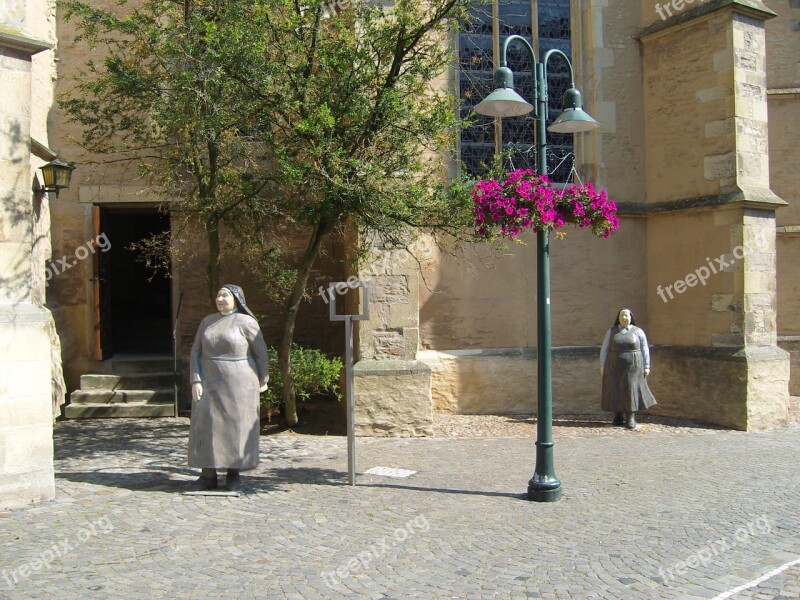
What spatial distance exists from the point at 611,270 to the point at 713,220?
A: 1.62 m

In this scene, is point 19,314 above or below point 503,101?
below

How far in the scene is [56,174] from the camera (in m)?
9.05

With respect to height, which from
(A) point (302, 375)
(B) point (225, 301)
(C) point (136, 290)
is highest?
(C) point (136, 290)

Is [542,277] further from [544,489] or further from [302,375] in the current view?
[302,375]

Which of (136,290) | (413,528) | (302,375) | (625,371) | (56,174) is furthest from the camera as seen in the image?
(136,290)

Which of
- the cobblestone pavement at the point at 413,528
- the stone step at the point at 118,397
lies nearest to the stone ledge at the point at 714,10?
the cobblestone pavement at the point at 413,528

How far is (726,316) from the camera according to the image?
400 inches

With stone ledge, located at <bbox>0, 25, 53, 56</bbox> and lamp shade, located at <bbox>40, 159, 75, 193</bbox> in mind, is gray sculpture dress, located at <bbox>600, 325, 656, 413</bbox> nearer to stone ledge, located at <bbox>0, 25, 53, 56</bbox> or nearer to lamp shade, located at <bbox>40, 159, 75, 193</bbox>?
lamp shade, located at <bbox>40, 159, 75, 193</bbox>

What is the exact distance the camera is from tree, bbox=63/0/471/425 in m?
6.75

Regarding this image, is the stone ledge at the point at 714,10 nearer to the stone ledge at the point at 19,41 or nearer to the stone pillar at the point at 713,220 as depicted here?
the stone pillar at the point at 713,220

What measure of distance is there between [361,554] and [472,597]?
962 mm

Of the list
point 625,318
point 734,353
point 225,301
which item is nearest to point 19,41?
point 225,301

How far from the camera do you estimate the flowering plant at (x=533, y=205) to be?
599 cm

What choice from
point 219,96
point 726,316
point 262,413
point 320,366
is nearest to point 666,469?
point 726,316
